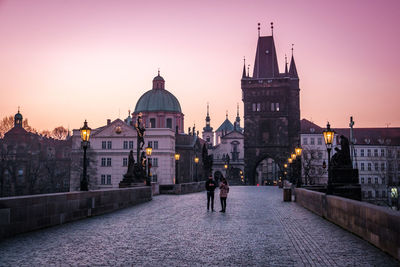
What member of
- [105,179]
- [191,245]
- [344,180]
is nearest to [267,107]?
[105,179]

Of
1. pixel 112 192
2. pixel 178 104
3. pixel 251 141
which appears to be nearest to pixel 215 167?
pixel 178 104

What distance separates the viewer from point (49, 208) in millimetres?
12031

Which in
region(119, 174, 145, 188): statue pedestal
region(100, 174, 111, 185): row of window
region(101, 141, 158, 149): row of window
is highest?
region(101, 141, 158, 149): row of window

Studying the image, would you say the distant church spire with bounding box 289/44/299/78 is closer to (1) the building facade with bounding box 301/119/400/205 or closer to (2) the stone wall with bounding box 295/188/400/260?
(1) the building facade with bounding box 301/119/400/205

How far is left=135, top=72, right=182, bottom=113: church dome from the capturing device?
90.9 meters

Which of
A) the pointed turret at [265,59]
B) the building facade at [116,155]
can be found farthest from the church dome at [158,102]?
the pointed turret at [265,59]

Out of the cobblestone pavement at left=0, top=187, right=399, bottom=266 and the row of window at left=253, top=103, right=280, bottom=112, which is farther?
the row of window at left=253, top=103, right=280, bottom=112

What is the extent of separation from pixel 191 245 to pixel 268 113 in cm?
7338

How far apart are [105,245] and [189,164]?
73.9 meters

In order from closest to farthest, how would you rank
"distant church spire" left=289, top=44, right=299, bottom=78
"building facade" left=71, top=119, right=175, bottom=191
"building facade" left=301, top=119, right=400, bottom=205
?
"building facade" left=71, top=119, right=175, bottom=191 → "distant church spire" left=289, top=44, right=299, bottom=78 → "building facade" left=301, top=119, right=400, bottom=205

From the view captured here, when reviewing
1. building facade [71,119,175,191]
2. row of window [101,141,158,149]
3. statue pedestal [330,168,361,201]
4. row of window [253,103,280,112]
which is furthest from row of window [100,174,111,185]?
statue pedestal [330,168,361,201]

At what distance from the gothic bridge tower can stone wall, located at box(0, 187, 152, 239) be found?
62389 mm

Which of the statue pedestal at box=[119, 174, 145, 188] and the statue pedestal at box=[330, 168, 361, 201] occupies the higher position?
the statue pedestal at box=[330, 168, 361, 201]

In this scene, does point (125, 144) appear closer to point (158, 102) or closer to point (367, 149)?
point (158, 102)
